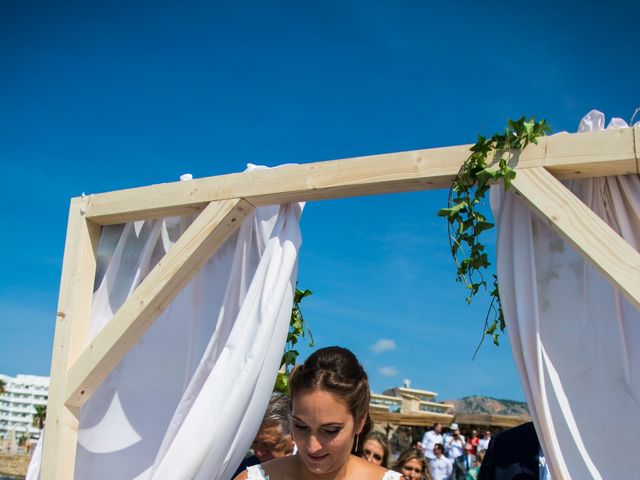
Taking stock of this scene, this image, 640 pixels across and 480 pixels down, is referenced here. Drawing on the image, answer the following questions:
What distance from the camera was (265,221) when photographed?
10.7ft

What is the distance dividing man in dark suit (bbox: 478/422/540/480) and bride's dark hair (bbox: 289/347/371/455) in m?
1.21

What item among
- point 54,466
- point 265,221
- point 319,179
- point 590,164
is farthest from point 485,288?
point 54,466

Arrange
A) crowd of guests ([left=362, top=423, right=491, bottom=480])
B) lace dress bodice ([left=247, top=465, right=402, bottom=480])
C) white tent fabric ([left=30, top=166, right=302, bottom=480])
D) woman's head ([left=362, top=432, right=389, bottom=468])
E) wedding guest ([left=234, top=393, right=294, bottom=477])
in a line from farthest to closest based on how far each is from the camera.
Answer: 1. crowd of guests ([left=362, top=423, right=491, bottom=480])
2. woman's head ([left=362, top=432, right=389, bottom=468])
3. wedding guest ([left=234, top=393, right=294, bottom=477])
4. white tent fabric ([left=30, top=166, right=302, bottom=480])
5. lace dress bodice ([left=247, top=465, right=402, bottom=480])

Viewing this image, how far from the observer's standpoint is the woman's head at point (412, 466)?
436 cm

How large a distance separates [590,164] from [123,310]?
2.18 m

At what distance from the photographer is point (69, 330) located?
11.2 ft

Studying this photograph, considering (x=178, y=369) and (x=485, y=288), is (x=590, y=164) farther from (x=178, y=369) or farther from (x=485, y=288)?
(x=178, y=369)

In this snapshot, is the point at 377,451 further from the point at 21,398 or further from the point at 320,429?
the point at 21,398

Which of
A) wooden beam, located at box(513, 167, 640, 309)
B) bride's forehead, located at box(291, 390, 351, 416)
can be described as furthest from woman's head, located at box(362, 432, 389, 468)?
wooden beam, located at box(513, 167, 640, 309)

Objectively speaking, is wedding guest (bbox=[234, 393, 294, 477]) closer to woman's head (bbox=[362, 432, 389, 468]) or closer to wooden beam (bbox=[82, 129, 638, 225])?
woman's head (bbox=[362, 432, 389, 468])

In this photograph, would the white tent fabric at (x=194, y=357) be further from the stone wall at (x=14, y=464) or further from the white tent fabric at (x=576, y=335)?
the stone wall at (x=14, y=464)

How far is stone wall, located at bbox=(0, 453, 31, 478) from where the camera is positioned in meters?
26.3

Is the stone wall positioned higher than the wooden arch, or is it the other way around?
the stone wall

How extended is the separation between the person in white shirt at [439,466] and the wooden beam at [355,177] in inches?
334
